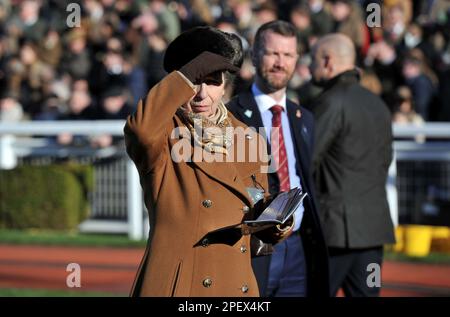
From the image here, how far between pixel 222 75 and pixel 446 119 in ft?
31.2

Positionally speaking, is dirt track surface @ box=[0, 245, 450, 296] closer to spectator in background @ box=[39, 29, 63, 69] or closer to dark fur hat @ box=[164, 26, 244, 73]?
dark fur hat @ box=[164, 26, 244, 73]

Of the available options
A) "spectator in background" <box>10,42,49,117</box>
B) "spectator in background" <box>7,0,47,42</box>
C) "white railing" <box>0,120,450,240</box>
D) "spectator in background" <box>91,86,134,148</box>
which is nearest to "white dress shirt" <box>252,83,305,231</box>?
"white railing" <box>0,120,450,240</box>

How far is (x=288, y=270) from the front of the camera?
6.30 meters

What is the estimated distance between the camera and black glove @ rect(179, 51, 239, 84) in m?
4.23

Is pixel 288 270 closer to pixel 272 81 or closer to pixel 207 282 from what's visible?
pixel 272 81

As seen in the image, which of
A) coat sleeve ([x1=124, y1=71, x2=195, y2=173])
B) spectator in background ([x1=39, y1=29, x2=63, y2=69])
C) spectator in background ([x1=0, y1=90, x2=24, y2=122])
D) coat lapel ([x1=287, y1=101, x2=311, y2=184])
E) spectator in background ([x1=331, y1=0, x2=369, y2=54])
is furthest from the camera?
spectator in background ([x1=39, y1=29, x2=63, y2=69])

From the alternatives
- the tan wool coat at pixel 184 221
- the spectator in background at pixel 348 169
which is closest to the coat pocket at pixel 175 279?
the tan wool coat at pixel 184 221

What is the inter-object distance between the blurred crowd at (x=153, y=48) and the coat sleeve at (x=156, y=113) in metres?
7.90

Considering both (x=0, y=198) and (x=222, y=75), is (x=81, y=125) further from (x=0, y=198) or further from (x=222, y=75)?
(x=222, y=75)

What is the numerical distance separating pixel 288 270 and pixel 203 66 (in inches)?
90.6

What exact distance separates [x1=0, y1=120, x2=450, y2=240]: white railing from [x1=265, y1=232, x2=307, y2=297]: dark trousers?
5454 millimetres

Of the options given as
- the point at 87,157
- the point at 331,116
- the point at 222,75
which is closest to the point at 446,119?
the point at 87,157

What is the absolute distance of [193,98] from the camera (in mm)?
4398

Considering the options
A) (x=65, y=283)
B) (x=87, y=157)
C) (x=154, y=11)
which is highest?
(x=154, y=11)
